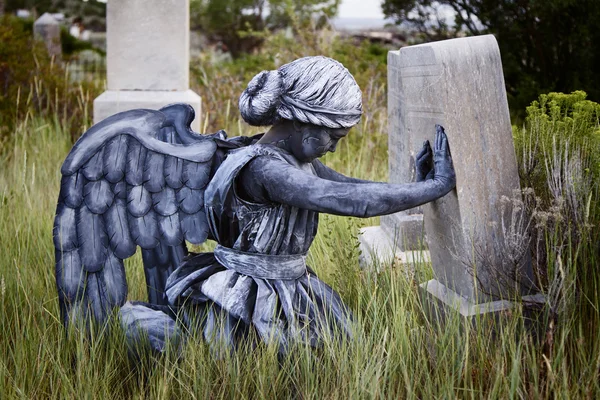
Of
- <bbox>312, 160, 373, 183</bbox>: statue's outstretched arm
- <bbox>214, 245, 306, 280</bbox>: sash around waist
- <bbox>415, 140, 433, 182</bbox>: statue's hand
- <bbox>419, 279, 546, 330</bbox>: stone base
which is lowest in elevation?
<bbox>419, 279, 546, 330</bbox>: stone base

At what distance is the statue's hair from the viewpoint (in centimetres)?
222

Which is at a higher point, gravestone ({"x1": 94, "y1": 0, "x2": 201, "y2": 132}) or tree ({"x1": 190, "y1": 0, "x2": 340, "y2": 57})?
tree ({"x1": 190, "y1": 0, "x2": 340, "y2": 57})

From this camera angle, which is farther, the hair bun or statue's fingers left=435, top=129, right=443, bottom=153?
statue's fingers left=435, top=129, right=443, bottom=153

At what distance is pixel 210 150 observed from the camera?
247 cm

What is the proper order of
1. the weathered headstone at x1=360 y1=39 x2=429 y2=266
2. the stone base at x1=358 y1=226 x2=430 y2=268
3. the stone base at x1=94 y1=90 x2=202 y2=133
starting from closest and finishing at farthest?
the stone base at x1=358 y1=226 x2=430 y2=268, the weathered headstone at x1=360 y1=39 x2=429 y2=266, the stone base at x1=94 y1=90 x2=202 y2=133

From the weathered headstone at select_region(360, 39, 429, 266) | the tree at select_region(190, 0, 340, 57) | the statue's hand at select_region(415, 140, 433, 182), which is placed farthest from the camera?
the tree at select_region(190, 0, 340, 57)

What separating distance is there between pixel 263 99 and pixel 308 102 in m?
0.14

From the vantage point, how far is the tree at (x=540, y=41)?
6.98 metres

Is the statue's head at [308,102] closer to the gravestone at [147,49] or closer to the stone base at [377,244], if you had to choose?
the stone base at [377,244]

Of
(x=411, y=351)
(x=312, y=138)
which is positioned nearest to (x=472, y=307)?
(x=411, y=351)

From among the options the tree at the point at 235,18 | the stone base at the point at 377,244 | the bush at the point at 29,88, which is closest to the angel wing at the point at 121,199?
the stone base at the point at 377,244

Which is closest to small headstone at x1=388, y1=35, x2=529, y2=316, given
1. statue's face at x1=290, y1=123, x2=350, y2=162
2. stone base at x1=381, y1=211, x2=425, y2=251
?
statue's face at x1=290, y1=123, x2=350, y2=162

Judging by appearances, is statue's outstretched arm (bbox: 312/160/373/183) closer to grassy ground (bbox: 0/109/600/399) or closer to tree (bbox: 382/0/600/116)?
grassy ground (bbox: 0/109/600/399)

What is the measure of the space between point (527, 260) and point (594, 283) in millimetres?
234
